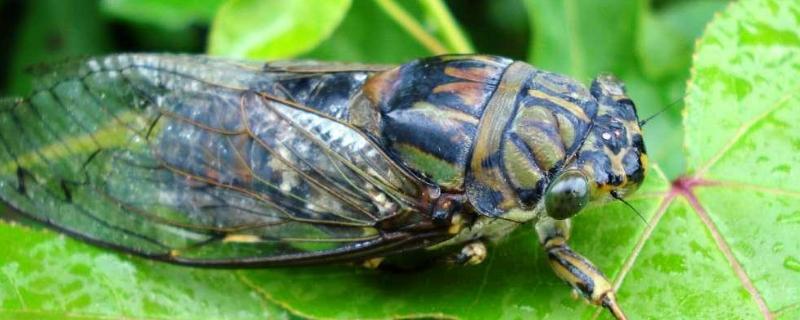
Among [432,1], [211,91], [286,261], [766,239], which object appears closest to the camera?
[766,239]

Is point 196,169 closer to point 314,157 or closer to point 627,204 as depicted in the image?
point 314,157

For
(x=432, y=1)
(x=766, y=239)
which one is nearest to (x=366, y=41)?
(x=432, y=1)

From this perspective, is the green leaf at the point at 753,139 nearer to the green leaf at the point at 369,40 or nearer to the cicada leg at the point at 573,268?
the cicada leg at the point at 573,268

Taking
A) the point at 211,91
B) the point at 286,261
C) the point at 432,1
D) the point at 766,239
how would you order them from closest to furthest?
the point at 766,239 < the point at 286,261 < the point at 211,91 < the point at 432,1

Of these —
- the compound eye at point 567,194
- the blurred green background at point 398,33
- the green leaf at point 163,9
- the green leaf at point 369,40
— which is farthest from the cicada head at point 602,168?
the green leaf at point 163,9

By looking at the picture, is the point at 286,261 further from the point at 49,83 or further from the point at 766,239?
the point at 766,239

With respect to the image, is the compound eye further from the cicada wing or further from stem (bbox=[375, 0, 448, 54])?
stem (bbox=[375, 0, 448, 54])
